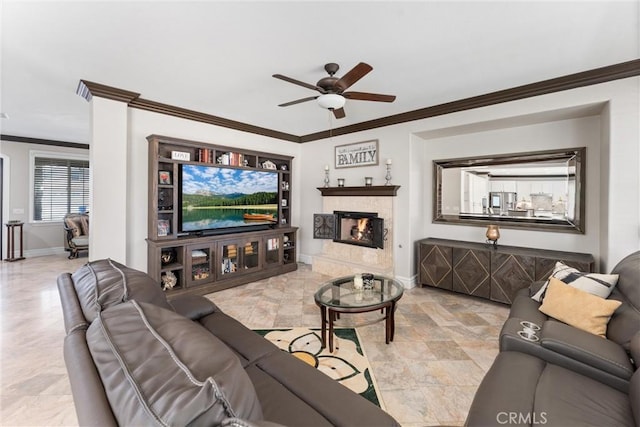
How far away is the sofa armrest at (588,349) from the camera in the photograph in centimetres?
148

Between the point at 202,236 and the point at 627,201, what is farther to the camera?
the point at 202,236

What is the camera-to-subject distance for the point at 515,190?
3.91 metres

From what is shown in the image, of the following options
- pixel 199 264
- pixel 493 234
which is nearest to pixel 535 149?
pixel 493 234

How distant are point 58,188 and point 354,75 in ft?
24.9

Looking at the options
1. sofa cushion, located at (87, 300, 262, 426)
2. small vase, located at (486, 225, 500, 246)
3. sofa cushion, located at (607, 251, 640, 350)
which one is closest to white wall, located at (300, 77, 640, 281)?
small vase, located at (486, 225, 500, 246)

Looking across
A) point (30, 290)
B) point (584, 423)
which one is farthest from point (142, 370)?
point (30, 290)

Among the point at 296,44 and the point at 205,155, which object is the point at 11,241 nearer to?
the point at 205,155

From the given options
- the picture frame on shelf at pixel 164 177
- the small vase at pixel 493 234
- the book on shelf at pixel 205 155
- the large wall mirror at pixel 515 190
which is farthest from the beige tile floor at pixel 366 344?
the book on shelf at pixel 205 155

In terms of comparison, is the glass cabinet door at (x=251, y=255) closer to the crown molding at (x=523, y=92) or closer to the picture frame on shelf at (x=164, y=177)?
the picture frame on shelf at (x=164, y=177)

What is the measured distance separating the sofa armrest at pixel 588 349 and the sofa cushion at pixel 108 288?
2.19 meters

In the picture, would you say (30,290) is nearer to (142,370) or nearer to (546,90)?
(142,370)

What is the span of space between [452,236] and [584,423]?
3413 millimetres

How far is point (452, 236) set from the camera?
14.6 ft

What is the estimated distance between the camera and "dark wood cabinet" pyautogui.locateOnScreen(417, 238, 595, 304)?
3.32 metres
